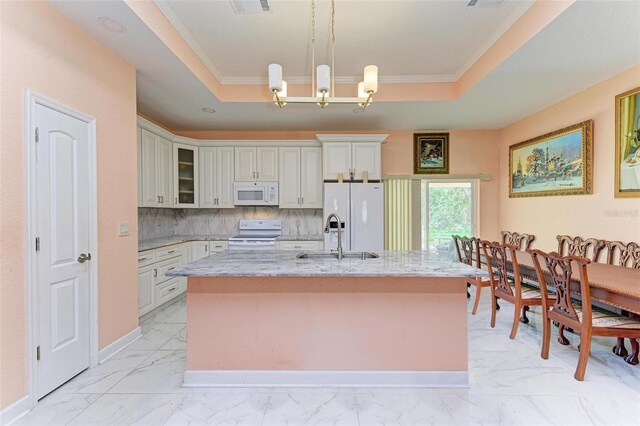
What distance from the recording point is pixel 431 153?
Answer: 485 centimetres

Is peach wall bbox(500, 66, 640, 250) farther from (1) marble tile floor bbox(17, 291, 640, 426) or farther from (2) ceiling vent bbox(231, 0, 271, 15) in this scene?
(2) ceiling vent bbox(231, 0, 271, 15)

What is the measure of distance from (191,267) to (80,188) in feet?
3.73

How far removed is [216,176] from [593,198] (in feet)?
16.0

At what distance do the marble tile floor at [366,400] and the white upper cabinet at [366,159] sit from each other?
2753mm

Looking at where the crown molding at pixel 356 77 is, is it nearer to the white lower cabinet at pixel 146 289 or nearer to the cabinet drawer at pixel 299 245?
the cabinet drawer at pixel 299 245

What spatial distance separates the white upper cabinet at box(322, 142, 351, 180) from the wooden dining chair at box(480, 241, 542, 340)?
2145 mm

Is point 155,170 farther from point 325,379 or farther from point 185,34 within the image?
point 325,379

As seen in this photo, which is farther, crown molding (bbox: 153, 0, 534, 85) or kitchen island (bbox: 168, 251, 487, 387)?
crown molding (bbox: 153, 0, 534, 85)

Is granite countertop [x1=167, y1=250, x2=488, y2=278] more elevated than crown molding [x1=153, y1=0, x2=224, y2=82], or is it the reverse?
crown molding [x1=153, y1=0, x2=224, y2=82]

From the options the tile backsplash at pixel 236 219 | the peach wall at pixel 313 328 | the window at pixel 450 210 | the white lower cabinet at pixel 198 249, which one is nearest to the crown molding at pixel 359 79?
the window at pixel 450 210

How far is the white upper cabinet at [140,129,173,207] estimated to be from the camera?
12.2ft

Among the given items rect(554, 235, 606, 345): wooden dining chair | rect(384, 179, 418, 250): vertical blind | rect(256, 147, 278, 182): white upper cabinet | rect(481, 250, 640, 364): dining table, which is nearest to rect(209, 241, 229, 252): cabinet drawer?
rect(256, 147, 278, 182): white upper cabinet

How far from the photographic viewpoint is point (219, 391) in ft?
6.56

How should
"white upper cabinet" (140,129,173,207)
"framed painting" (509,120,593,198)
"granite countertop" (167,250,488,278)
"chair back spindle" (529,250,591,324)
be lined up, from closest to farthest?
"granite countertop" (167,250,488,278)
"chair back spindle" (529,250,591,324)
"framed painting" (509,120,593,198)
"white upper cabinet" (140,129,173,207)
